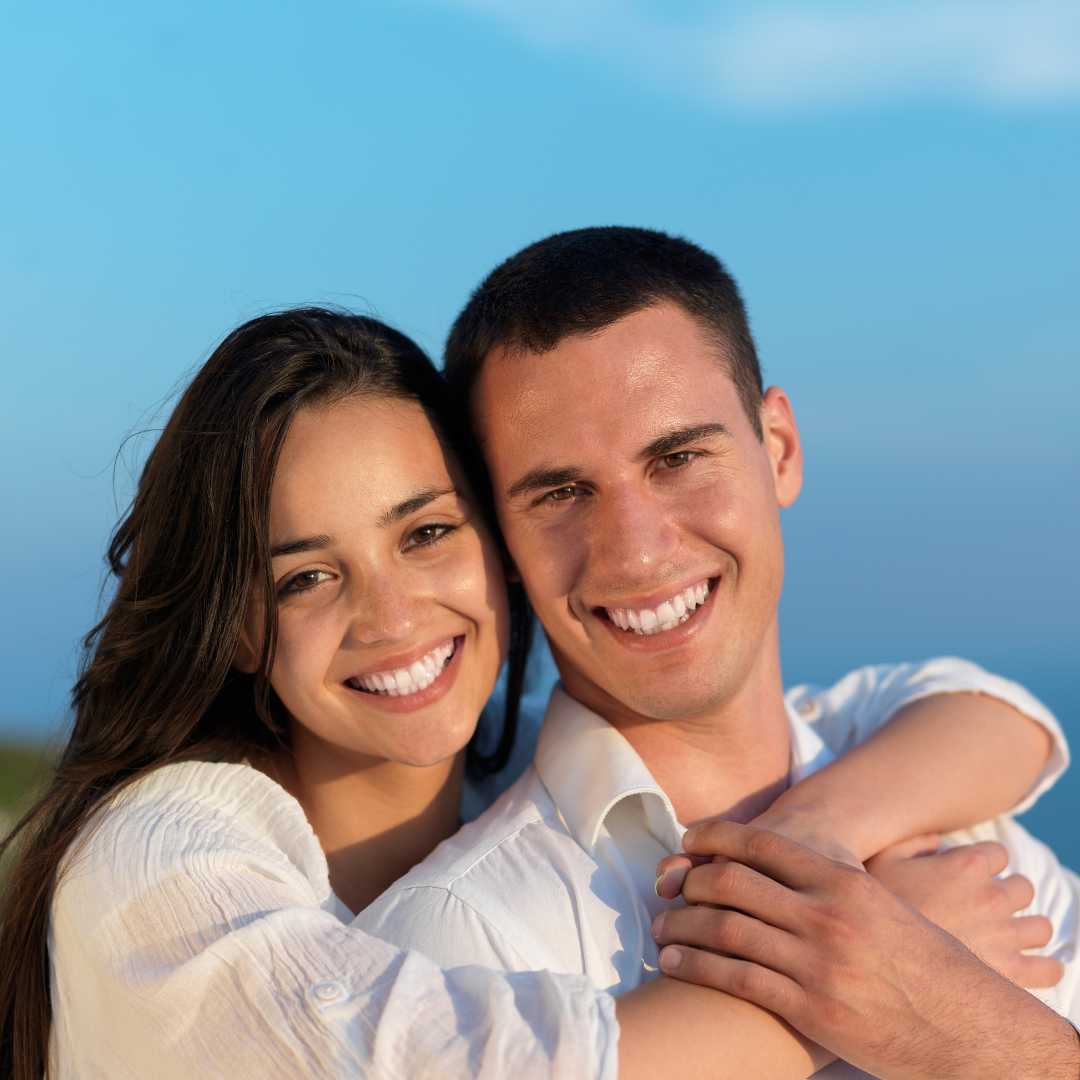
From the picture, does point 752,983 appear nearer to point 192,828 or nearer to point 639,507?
point 639,507

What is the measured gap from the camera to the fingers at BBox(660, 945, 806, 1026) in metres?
2.16

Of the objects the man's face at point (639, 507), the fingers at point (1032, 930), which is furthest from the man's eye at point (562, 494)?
the fingers at point (1032, 930)

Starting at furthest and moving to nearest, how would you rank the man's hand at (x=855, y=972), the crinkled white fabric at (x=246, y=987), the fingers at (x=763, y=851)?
the fingers at (x=763, y=851) < the man's hand at (x=855, y=972) < the crinkled white fabric at (x=246, y=987)

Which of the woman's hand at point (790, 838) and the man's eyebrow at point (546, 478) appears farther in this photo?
the man's eyebrow at point (546, 478)

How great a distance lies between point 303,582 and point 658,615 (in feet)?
2.58

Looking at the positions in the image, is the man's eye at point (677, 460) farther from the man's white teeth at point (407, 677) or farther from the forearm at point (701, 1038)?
the forearm at point (701, 1038)

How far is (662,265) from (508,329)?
0.38 m

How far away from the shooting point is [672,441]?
2.71 metres

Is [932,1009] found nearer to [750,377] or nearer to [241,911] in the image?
[241,911]

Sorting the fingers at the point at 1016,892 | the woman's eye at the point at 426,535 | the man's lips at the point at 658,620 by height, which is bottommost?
the fingers at the point at 1016,892

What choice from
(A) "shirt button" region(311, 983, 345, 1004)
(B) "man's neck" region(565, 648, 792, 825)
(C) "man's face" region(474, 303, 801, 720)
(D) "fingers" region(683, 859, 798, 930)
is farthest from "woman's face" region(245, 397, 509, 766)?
(A) "shirt button" region(311, 983, 345, 1004)

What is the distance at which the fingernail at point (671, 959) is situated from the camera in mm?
2248

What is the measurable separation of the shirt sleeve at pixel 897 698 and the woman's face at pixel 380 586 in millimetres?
935

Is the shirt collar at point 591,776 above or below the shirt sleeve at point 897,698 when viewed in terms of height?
above
